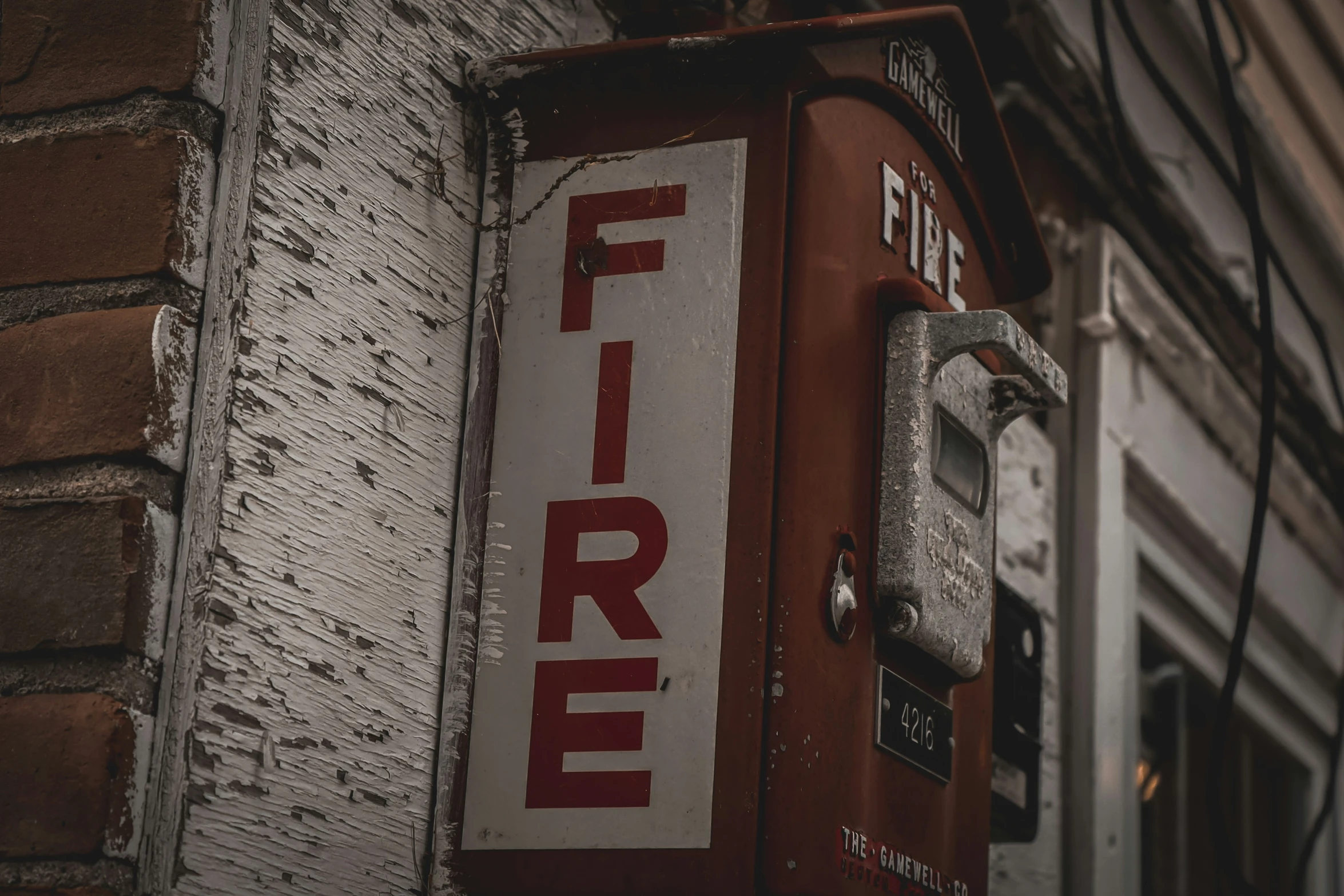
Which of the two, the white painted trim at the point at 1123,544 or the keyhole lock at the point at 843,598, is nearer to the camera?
the keyhole lock at the point at 843,598

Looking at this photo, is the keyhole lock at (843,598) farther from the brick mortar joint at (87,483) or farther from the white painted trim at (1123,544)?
the white painted trim at (1123,544)

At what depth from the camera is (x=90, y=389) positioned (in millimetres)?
966

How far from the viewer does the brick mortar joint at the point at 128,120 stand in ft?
3.34

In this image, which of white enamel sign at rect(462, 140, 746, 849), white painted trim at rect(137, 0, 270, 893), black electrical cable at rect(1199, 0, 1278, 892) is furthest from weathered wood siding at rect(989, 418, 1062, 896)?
white painted trim at rect(137, 0, 270, 893)

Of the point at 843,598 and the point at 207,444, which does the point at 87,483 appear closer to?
the point at 207,444

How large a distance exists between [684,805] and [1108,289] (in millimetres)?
1565

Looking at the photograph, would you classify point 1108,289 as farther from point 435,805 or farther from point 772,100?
point 435,805

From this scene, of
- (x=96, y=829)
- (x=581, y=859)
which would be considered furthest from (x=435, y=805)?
(x=96, y=829)

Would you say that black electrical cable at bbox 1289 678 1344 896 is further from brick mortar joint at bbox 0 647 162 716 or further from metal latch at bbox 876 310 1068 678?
brick mortar joint at bbox 0 647 162 716

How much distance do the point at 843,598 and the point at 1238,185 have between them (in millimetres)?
1333

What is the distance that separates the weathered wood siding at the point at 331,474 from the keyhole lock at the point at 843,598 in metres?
0.30

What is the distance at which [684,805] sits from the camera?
105 centimetres

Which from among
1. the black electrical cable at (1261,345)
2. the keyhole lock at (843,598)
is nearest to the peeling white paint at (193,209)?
the keyhole lock at (843,598)

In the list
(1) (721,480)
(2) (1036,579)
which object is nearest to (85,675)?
(1) (721,480)
